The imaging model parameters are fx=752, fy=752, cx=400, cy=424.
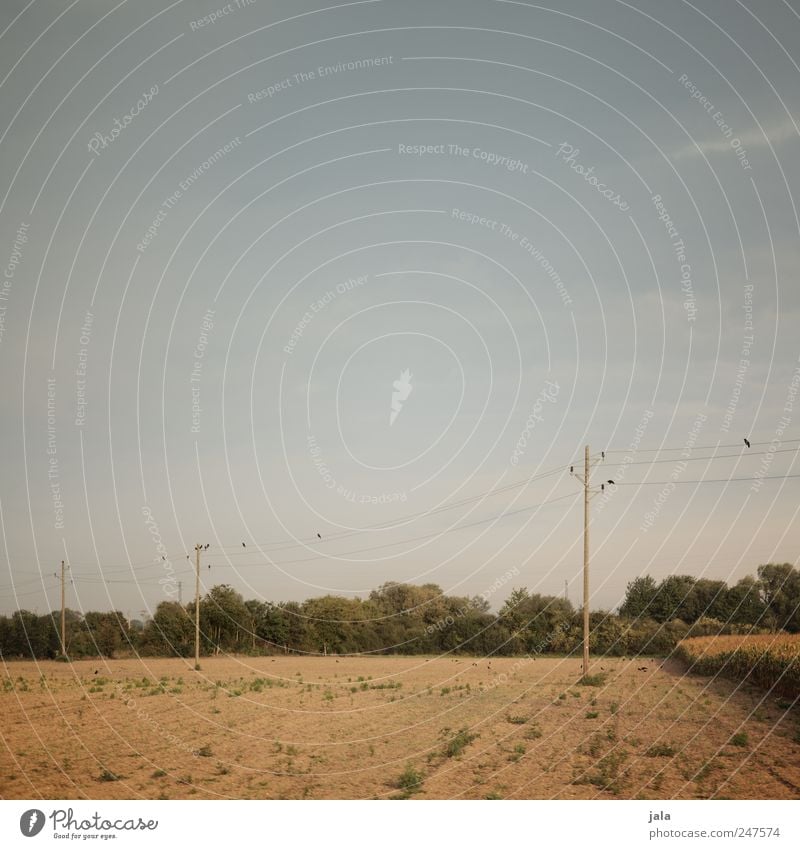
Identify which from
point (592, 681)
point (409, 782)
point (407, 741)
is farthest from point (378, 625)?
point (409, 782)

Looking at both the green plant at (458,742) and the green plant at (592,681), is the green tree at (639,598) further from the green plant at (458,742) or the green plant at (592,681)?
the green plant at (458,742)

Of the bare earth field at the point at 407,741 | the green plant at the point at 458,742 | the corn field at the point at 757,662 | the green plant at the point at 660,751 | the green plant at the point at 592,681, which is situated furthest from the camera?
the green plant at the point at 592,681

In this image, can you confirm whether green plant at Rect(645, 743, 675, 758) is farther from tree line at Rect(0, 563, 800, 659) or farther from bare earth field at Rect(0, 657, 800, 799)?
tree line at Rect(0, 563, 800, 659)

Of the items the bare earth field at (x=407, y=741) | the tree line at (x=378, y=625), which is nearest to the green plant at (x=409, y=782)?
the bare earth field at (x=407, y=741)

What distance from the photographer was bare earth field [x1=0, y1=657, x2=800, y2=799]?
56.5ft

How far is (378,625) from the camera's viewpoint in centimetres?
9631

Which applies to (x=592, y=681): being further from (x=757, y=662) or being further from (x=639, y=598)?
(x=639, y=598)

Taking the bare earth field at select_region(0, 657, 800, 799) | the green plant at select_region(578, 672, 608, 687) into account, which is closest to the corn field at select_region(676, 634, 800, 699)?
the bare earth field at select_region(0, 657, 800, 799)

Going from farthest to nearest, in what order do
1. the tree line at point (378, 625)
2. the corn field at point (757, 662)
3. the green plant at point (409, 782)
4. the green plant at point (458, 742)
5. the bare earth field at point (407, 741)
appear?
the tree line at point (378, 625) < the corn field at point (757, 662) < the green plant at point (458, 742) < the bare earth field at point (407, 741) < the green plant at point (409, 782)

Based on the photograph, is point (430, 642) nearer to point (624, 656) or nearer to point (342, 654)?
point (342, 654)

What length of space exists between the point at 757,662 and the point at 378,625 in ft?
215

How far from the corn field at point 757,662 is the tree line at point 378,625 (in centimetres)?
2767

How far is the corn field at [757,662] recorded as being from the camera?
31578 mm

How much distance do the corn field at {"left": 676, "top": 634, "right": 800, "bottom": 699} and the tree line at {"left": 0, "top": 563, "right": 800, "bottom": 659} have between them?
2767 cm
